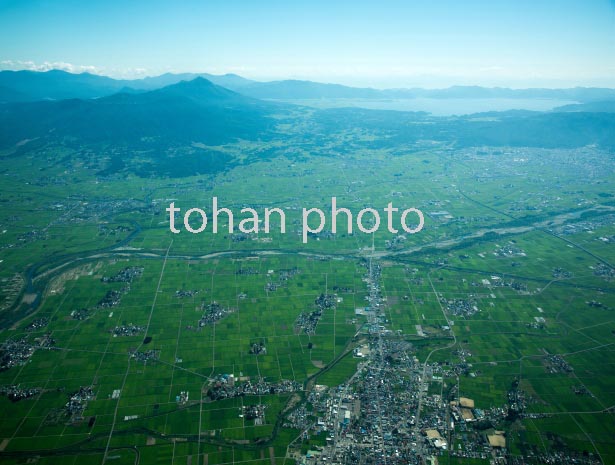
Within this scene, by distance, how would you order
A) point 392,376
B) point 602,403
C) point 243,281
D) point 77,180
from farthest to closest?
point 77,180 < point 243,281 < point 392,376 < point 602,403

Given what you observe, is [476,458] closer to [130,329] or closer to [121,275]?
[130,329]

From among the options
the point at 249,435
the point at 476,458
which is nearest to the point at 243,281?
the point at 249,435

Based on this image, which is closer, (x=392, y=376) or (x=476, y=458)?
(x=476, y=458)

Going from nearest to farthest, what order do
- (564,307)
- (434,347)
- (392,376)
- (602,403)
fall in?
(602,403) → (392,376) → (434,347) → (564,307)

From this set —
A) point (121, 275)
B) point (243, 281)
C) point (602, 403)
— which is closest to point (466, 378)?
point (602, 403)

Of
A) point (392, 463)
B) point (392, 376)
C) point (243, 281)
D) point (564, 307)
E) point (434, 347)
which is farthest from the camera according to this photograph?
point (243, 281)

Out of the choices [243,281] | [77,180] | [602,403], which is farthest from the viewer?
[77,180]

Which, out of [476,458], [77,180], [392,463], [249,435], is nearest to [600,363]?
[476,458]

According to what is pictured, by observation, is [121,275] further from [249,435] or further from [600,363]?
[600,363]

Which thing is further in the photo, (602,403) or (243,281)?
(243,281)
